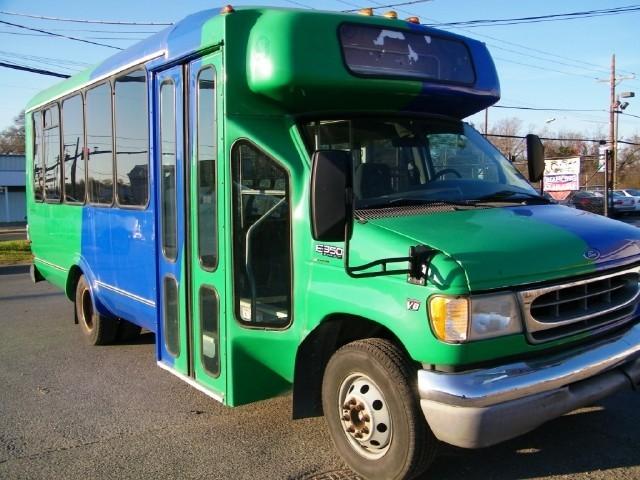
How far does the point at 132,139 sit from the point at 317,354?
9.08 feet

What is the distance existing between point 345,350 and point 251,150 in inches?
55.0

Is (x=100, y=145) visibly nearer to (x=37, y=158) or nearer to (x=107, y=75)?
(x=107, y=75)

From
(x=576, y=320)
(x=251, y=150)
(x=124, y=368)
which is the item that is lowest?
(x=124, y=368)

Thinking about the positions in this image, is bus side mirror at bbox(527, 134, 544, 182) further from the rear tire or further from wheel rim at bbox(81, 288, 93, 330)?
wheel rim at bbox(81, 288, 93, 330)

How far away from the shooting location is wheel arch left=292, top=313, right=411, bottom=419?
392cm

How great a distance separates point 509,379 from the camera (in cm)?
325

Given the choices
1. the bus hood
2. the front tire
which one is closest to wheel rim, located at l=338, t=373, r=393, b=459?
the front tire

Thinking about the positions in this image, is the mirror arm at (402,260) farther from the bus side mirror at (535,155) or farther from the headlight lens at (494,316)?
the bus side mirror at (535,155)

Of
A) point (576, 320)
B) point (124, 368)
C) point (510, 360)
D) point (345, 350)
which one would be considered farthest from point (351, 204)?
point (124, 368)

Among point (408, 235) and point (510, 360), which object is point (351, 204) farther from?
point (510, 360)

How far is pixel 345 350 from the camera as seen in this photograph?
374cm

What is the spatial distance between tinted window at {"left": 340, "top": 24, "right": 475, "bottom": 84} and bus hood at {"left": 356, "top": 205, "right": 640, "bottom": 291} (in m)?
1.03

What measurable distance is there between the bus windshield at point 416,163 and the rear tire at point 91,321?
3.90 metres

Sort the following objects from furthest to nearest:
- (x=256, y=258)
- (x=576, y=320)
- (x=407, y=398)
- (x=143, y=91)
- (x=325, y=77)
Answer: (x=143, y=91)
(x=256, y=258)
(x=325, y=77)
(x=576, y=320)
(x=407, y=398)
